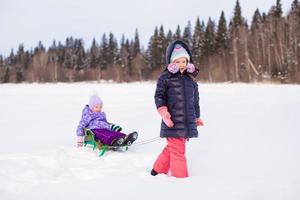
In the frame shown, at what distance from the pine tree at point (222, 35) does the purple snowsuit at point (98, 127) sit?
4829cm

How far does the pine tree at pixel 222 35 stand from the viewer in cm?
5255

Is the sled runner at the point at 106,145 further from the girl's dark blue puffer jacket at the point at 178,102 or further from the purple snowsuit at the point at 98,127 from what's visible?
the girl's dark blue puffer jacket at the point at 178,102

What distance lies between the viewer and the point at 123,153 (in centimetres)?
496

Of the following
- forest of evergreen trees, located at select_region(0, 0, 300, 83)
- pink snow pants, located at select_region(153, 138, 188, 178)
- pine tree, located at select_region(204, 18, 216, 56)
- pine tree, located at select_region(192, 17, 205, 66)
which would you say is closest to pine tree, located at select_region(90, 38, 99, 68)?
forest of evergreen trees, located at select_region(0, 0, 300, 83)

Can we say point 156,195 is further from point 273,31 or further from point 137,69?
point 137,69

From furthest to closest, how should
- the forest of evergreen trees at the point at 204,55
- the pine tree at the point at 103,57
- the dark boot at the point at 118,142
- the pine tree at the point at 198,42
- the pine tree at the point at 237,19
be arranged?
the pine tree at the point at 103,57, the pine tree at the point at 198,42, the pine tree at the point at 237,19, the forest of evergreen trees at the point at 204,55, the dark boot at the point at 118,142

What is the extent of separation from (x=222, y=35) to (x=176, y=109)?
51055 millimetres

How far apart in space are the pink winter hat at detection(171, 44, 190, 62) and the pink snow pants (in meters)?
0.94

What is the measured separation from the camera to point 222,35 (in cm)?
5300

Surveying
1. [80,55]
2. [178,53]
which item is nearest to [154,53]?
[80,55]

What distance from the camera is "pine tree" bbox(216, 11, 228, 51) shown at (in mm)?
52550

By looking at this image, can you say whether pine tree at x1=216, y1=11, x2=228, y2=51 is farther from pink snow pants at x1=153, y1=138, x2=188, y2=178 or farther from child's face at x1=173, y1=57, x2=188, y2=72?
pink snow pants at x1=153, y1=138, x2=188, y2=178

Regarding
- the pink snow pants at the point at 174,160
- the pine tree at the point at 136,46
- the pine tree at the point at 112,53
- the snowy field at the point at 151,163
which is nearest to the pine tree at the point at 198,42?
the pine tree at the point at 136,46

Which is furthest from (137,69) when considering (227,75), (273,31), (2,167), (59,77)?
(2,167)
